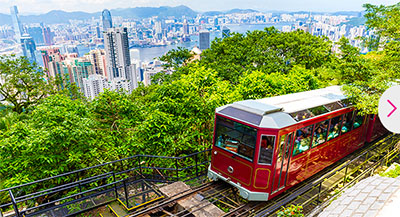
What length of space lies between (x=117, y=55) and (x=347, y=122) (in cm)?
15930

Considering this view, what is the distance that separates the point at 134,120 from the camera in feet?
32.8

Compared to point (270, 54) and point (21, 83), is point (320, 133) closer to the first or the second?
point (270, 54)

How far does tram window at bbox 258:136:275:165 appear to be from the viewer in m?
6.43

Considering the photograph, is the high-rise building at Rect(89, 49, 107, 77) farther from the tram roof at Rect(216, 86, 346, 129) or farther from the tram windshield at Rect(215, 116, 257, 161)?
the tram roof at Rect(216, 86, 346, 129)

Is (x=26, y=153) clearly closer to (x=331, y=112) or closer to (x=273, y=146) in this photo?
(x=273, y=146)

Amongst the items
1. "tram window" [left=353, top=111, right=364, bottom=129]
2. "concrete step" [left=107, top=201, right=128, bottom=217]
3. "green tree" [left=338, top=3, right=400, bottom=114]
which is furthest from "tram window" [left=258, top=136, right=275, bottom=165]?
"tram window" [left=353, top=111, right=364, bottom=129]

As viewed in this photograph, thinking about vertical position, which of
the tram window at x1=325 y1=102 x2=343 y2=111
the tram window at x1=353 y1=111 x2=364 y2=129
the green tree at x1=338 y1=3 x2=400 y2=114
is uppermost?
the green tree at x1=338 y1=3 x2=400 y2=114

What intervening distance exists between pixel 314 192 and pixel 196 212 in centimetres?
427

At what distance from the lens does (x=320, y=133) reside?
309 inches

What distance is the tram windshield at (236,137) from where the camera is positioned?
6647 millimetres

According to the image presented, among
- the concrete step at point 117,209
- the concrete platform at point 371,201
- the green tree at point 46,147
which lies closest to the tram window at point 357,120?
the concrete platform at point 371,201

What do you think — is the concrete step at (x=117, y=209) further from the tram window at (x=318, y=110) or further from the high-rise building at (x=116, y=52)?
the high-rise building at (x=116, y=52)

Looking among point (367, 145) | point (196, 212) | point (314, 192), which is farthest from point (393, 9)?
Result: point (196, 212)

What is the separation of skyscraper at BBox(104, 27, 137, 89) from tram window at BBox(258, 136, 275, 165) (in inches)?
5892
